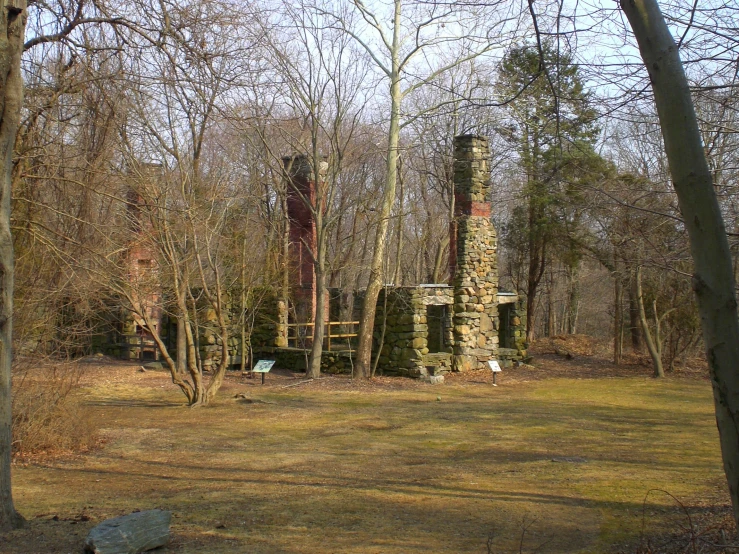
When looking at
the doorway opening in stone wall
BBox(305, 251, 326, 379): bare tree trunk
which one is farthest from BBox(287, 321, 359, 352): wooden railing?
the doorway opening in stone wall

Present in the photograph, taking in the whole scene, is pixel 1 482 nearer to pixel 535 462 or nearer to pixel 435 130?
pixel 535 462

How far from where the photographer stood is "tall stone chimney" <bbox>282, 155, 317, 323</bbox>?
21188mm

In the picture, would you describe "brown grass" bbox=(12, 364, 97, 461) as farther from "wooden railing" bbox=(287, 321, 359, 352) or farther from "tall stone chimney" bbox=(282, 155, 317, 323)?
"tall stone chimney" bbox=(282, 155, 317, 323)

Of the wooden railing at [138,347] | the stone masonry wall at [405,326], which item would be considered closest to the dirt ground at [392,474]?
the stone masonry wall at [405,326]

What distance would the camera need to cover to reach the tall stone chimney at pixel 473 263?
65.0 feet

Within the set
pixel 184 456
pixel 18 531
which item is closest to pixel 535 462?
pixel 184 456

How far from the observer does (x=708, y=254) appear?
125 inches

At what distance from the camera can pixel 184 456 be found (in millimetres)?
9750

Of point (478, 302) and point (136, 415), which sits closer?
point (136, 415)

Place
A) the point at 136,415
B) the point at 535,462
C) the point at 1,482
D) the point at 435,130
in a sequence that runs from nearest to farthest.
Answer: the point at 1,482, the point at 535,462, the point at 136,415, the point at 435,130

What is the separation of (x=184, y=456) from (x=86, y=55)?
17.2 feet

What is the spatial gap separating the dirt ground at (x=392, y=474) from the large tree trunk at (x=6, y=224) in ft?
1.46

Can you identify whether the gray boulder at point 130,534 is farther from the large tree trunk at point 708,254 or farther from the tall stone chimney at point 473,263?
the tall stone chimney at point 473,263

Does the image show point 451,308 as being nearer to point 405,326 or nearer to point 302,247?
point 405,326
